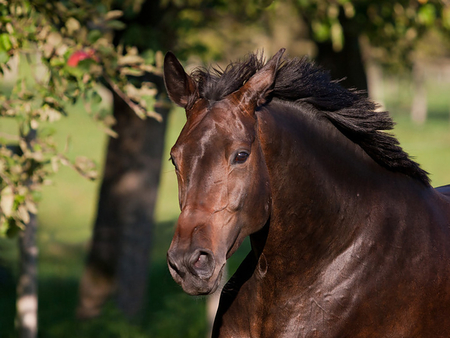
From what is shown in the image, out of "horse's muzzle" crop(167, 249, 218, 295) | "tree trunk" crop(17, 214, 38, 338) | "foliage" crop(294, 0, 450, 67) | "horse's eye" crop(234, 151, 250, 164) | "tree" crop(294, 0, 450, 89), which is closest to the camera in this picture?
"horse's muzzle" crop(167, 249, 218, 295)

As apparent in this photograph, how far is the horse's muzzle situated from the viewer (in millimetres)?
2357

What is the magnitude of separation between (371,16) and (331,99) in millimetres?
4763

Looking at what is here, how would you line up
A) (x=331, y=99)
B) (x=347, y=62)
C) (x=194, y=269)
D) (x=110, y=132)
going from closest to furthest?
(x=194, y=269)
(x=331, y=99)
(x=110, y=132)
(x=347, y=62)

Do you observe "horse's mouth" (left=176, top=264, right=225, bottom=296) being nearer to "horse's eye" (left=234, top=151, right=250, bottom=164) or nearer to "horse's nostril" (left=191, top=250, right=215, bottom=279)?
"horse's nostril" (left=191, top=250, right=215, bottom=279)

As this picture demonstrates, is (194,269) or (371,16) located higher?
(371,16)

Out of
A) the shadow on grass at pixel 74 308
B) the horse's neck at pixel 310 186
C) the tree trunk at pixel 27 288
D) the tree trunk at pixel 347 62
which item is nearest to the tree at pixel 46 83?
the tree trunk at pixel 27 288

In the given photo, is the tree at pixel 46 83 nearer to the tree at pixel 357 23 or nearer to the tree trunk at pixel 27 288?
the tree trunk at pixel 27 288

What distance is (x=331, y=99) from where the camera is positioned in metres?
3.03

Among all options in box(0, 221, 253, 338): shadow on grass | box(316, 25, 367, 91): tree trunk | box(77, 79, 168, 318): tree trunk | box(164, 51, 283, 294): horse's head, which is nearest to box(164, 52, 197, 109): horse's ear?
box(164, 51, 283, 294): horse's head

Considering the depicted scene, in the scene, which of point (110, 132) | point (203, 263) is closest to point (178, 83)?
point (203, 263)

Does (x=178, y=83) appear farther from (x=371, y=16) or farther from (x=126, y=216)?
(x=126, y=216)

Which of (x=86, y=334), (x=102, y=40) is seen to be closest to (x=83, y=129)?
(x=86, y=334)

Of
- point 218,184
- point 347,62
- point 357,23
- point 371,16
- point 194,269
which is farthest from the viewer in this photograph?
point 347,62

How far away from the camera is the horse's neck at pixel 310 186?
2.78m
